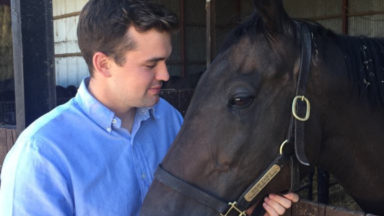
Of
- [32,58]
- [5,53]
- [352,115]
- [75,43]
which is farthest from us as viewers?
[75,43]

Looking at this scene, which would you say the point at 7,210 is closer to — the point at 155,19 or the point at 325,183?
the point at 155,19

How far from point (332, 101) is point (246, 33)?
45cm

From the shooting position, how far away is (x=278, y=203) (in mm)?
1599

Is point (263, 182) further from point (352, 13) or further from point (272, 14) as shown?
point (352, 13)

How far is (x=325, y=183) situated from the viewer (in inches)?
154

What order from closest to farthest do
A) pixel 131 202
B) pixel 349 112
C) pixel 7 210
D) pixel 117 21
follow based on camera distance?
pixel 7 210, pixel 117 21, pixel 131 202, pixel 349 112

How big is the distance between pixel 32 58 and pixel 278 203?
165 centimetres

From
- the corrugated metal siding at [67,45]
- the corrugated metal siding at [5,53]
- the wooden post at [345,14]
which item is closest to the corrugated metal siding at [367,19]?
the wooden post at [345,14]

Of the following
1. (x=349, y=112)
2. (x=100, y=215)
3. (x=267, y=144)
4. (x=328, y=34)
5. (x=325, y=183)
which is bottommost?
(x=325, y=183)

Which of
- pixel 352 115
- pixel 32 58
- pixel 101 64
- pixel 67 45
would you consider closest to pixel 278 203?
pixel 352 115

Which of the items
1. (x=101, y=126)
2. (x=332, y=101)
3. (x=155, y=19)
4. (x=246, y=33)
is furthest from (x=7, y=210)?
(x=332, y=101)

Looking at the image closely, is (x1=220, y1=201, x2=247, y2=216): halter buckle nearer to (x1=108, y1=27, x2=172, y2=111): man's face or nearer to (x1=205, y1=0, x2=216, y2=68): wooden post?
(x1=108, y1=27, x2=172, y2=111): man's face

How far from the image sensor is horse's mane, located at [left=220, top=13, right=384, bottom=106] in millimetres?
1627

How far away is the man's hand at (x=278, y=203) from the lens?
1586mm
